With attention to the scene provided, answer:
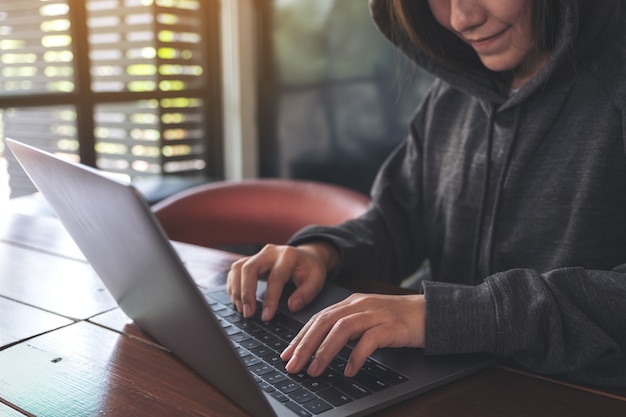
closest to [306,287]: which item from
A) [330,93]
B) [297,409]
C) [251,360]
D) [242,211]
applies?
[251,360]

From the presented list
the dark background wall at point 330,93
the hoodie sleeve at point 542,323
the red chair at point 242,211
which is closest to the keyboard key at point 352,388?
the hoodie sleeve at point 542,323

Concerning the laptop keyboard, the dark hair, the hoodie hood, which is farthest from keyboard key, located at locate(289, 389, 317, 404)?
the dark hair

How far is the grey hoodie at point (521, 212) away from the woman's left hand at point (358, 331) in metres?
0.02

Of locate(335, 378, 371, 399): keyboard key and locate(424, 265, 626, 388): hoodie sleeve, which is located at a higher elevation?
locate(424, 265, 626, 388): hoodie sleeve

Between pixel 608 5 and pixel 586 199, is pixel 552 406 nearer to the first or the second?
pixel 586 199

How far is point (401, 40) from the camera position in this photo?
1.23 metres

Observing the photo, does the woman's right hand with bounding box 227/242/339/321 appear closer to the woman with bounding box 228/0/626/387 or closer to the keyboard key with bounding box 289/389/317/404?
the woman with bounding box 228/0/626/387

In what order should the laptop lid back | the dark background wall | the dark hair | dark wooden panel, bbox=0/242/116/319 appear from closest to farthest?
the laptop lid back
dark wooden panel, bbox=0/242/116/319
the dark hair
the dark background wall

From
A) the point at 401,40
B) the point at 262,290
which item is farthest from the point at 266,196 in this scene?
the point at 262,290

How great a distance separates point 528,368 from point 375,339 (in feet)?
0.54

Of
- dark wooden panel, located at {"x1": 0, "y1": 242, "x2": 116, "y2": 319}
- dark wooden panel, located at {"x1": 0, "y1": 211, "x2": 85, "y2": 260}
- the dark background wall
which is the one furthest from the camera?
the dark background wall

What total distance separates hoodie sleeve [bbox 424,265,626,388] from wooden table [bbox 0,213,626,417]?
0.02 m

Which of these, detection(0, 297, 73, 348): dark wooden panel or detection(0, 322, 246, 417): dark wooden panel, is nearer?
detection(0, 322, 246, 417): dark wooden panel

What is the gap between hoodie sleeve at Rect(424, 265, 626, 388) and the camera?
0.72 meters
